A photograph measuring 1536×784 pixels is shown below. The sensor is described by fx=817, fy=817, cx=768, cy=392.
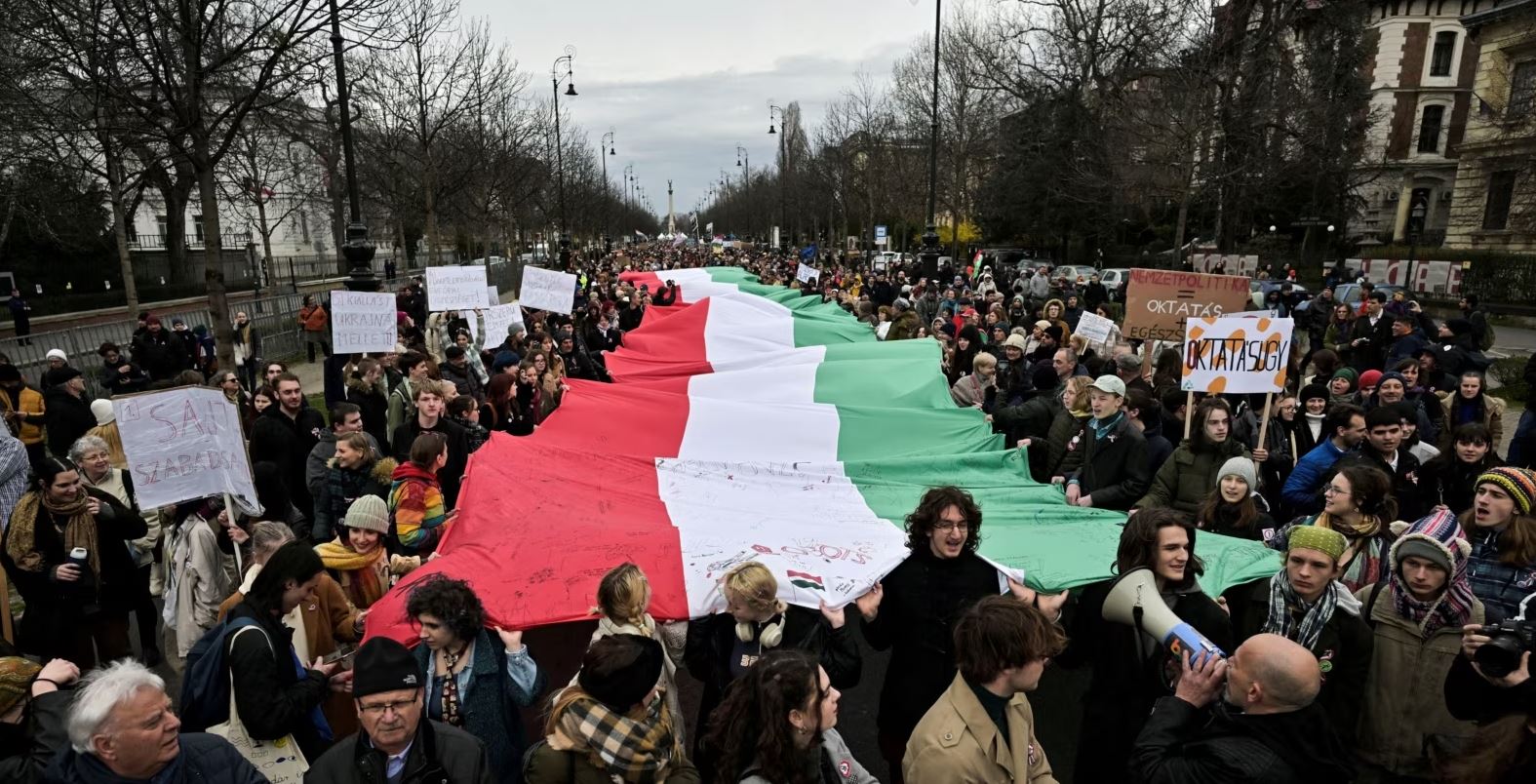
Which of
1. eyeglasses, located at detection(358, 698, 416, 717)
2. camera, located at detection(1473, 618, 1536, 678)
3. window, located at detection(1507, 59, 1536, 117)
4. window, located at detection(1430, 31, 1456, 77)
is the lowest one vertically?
eyeglasses, located at detection(358, 698, 416, 717)

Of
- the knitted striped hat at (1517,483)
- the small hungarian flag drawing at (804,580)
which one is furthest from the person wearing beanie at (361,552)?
the knitted striped hat at (1517,483)

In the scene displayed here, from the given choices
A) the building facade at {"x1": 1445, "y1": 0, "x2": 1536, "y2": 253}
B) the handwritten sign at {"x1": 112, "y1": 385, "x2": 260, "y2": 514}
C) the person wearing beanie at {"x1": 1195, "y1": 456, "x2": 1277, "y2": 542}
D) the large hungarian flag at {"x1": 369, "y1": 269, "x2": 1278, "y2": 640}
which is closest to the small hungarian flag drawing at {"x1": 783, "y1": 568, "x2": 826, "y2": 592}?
the large hungarian flag at {"x1": 369, "y1": 269, "x2": 1278, "y2": 640}

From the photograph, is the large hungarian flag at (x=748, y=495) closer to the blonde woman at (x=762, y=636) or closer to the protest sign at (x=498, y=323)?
the blonde woman at (x=762, y=636)

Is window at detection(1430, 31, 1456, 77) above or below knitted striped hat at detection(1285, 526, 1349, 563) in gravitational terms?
above

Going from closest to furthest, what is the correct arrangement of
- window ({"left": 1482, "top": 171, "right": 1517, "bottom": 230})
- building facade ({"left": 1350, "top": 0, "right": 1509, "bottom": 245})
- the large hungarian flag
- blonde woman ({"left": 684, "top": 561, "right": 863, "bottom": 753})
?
blonde woman ({"left": 684, "top": 561, "right": 863, "bottom": 753}), the large hungarian flag, window ({"left": 1482, "top": 171, "right": 1517, "bottom": 230}), building facade ({"left": 1350, "top": 0, "right": 1509, "bottom": 245})

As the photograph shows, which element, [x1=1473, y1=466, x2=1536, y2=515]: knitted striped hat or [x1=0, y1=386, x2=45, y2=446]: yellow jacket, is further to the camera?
[x1=0, y1=386, x2=45, y2=446]: yellow jacket

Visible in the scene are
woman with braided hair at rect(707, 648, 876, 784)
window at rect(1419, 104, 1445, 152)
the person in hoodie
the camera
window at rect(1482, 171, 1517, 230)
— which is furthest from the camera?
window at rect(1419, 104, 1445, 152)

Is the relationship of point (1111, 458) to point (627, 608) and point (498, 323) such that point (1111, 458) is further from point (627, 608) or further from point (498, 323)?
point (498, 323)

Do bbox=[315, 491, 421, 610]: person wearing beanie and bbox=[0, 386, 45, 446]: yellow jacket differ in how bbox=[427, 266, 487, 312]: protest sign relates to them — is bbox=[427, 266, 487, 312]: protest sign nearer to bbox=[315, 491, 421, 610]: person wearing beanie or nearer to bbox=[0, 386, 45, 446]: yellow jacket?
bbox=[0, 386, 45, 446]: yellow jacket

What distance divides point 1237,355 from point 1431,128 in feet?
166

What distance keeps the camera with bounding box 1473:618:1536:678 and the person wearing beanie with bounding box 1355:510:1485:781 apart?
0.95ft

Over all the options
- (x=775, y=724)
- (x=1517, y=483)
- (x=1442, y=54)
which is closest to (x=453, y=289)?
(x=775, y=724)

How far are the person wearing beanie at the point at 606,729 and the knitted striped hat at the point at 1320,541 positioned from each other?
2651mm

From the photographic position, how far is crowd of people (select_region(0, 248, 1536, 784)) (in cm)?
260
